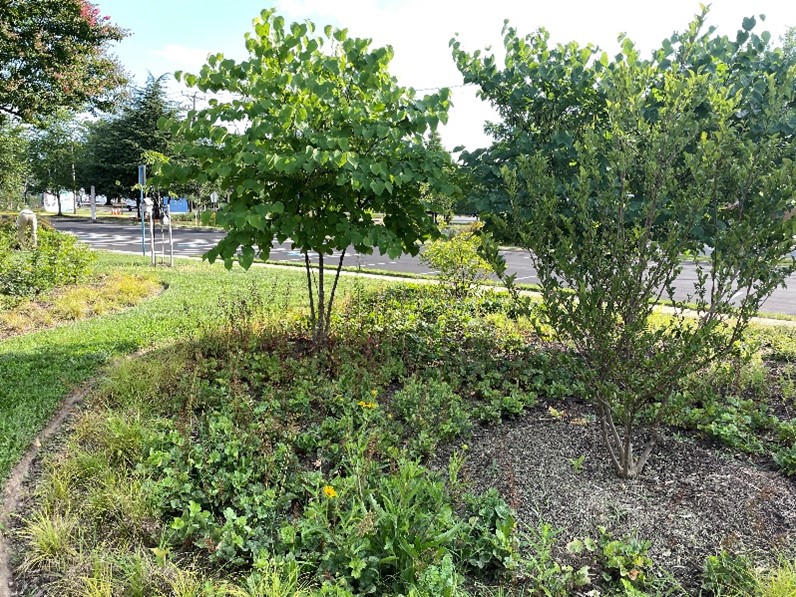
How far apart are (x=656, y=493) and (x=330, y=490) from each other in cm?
169

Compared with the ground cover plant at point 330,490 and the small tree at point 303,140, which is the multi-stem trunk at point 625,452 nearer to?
the ground cover plant at point 330,490

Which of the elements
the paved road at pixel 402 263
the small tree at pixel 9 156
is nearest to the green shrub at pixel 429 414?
the paved road at pixel 402 263

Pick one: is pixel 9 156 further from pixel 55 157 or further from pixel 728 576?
pixel 728 576

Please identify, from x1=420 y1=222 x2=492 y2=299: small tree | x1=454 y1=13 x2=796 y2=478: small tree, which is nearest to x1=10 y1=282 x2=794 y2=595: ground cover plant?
x1=454 y1=13 x2=796 y2=478: small tree

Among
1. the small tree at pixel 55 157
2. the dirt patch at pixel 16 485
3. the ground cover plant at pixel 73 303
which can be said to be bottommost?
the dirt patch at pixel 16 485

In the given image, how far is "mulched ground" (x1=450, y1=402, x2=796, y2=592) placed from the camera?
8.15 ft

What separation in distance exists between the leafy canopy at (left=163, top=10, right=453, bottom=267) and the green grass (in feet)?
5.46

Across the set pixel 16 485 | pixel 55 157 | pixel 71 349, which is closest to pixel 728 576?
pixel 16 485

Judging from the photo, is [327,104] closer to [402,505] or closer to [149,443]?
[149,443]

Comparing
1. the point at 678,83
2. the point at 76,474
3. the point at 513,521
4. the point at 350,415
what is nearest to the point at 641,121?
the point at 678,83

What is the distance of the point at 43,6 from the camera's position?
10547mm

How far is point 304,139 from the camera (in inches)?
158

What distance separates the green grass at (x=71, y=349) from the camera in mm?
3793

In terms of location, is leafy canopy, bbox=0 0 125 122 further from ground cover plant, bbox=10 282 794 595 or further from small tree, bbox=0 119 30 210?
small tree, bbox=0 119 30 210
